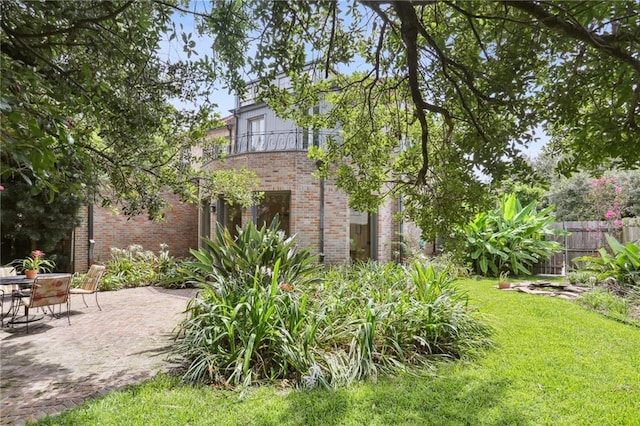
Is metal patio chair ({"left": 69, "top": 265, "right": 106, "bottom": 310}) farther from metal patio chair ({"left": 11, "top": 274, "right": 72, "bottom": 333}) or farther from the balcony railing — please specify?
the balcony railing

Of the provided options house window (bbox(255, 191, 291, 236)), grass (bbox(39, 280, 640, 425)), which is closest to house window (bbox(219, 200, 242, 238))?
house window (bbox(255, 191, 291, 236))

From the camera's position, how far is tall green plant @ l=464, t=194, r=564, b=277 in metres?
11.4

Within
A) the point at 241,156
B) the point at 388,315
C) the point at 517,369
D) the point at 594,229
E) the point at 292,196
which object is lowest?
the point at 517,369

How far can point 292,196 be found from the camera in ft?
35.7

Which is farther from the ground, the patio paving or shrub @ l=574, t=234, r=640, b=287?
shrub @ l=574, t=234, r=640, b=287

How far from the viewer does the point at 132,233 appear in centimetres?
1338

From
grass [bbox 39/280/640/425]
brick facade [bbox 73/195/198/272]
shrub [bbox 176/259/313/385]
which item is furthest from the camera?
brick facade [bbox 73/195/198/272]

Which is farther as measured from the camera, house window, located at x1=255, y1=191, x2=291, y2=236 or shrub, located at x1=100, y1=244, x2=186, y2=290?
house window, located at x1=255, y1=191, x2=291, y2=236

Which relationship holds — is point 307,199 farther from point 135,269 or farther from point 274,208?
point 135,269

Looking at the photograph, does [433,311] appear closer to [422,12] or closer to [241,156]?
[422,12]

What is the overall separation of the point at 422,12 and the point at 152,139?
360 centimetres

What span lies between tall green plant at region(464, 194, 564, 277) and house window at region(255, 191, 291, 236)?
5523 millimetres

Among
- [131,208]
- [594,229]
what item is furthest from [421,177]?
[594,229]

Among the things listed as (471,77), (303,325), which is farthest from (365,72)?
(303,325)
